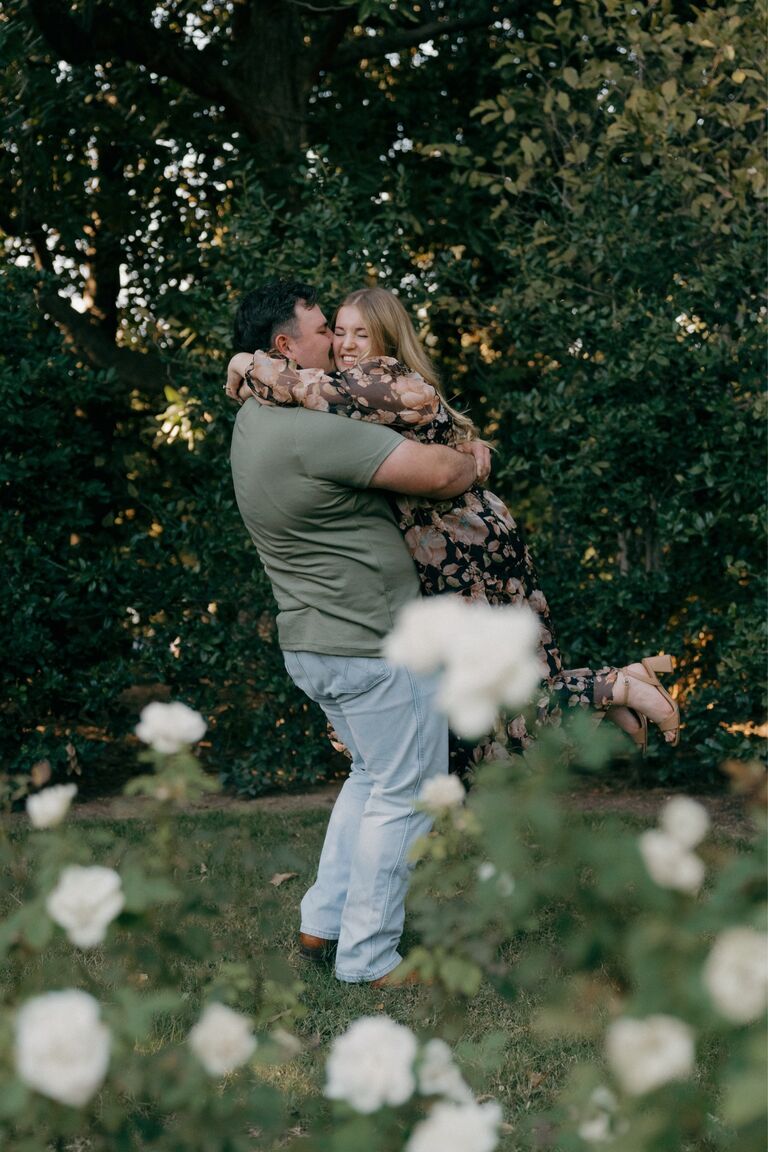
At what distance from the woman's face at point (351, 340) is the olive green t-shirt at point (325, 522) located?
33cm

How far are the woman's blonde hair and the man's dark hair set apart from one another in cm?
16

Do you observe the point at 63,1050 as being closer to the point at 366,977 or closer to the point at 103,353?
the point at 366,977

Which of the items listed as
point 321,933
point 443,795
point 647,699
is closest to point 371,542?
point 647,699

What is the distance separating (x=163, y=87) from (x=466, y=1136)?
22.8ft

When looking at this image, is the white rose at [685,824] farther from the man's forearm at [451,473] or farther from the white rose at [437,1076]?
the man's forearm at [451,473]

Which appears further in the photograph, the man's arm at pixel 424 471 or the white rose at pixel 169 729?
the man's arm at pixel 424 471

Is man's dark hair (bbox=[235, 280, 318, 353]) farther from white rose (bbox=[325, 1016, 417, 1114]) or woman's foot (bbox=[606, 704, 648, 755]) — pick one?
white rose (bbox=[325, 1016, 417, 1114])

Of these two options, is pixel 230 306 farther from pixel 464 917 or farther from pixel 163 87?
pixel 464 917

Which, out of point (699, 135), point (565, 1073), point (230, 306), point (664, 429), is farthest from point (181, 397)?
point (565, 1073)

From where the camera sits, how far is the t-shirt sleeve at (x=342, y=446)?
3094 millimetres

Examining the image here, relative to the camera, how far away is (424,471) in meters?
3.15

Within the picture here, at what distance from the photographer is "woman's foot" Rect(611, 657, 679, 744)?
358 cm

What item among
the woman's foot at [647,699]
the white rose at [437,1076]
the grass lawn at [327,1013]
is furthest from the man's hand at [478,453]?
the white rose at [437,1076]

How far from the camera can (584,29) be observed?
5672 millimetres
